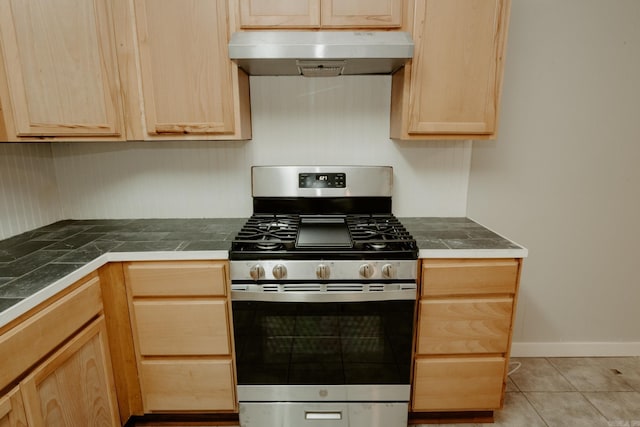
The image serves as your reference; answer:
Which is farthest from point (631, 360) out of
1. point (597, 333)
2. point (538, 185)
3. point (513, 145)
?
point (513, 145)

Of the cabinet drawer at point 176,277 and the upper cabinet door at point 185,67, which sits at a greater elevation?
the upper cabinet door at point 185,67

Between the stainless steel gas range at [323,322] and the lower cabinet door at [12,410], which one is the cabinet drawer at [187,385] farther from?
the lower cabinet door at [12,410]

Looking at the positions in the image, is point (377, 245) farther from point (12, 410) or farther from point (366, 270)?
point (12, 410)

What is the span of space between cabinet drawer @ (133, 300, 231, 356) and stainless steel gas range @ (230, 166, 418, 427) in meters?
0.09

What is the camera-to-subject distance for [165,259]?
1413 mm

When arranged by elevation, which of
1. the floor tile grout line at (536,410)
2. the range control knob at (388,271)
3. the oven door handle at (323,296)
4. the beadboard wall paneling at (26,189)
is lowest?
the floor tile grout line at (536,410)

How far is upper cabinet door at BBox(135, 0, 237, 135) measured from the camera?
1.44 m

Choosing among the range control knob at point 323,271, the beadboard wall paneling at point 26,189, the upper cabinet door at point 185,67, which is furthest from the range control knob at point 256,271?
the beadboard wall paneling at point 26,189

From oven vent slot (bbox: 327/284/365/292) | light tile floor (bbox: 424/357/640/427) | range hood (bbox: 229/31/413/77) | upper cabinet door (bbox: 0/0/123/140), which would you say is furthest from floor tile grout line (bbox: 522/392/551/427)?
upper cabinet door (bbox: 0/0/123/140)

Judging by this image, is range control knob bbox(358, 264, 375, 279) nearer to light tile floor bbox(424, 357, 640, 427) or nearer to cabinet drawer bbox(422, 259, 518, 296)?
cabinet drawer bbox(422, 259, 518, 296)

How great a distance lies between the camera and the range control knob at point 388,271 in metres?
1.37

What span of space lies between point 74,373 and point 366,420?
3.86ft

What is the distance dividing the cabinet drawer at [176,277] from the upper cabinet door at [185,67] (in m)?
0.60

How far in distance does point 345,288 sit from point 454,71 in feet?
3.42
